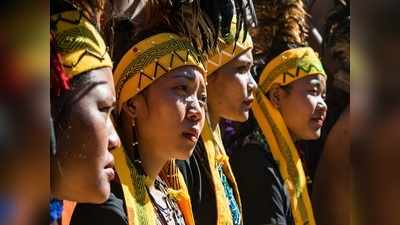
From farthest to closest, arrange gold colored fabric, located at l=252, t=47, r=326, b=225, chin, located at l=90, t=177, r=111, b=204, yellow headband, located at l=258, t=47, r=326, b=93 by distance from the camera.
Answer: yellow headband, located at l=258, t=47, r=326, b=93
gold colored fabric, located at l=252, t=47, r=326, b=225
chin, located at l=90, t=177, r=111, b=204

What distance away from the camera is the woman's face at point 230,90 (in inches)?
154

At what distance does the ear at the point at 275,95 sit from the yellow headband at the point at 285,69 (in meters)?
0.02

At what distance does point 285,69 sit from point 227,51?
0.82 metres

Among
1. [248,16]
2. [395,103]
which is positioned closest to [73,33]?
[395,103]

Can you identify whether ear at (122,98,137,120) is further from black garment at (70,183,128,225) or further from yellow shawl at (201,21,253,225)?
yellow shawl at (201,21,253,225)

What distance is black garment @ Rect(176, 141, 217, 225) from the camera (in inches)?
138

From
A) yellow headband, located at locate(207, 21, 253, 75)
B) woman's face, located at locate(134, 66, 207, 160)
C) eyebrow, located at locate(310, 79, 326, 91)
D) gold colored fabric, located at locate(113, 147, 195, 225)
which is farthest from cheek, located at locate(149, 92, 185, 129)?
eyebrow, located at locate(310, 79, 326, 91)

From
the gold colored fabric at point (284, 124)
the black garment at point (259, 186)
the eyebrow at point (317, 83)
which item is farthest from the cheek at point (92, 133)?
the eyebrow at point (317, 83)

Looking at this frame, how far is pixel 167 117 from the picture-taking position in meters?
3.01

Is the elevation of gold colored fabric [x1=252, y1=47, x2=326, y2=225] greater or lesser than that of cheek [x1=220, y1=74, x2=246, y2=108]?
lesser

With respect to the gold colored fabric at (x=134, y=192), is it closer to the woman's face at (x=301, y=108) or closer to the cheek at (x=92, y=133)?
the cheek at (x=92, y=133)

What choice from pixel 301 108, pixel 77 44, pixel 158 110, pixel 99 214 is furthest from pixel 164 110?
pixel 301 108

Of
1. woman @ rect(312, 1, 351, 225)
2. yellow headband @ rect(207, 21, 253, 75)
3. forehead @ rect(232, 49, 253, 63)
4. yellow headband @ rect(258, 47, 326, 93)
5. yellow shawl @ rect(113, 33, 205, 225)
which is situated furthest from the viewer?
woman @ rect(312, 1, 351, 225)

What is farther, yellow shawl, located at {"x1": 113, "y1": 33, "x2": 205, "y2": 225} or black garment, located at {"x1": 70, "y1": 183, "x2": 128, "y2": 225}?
yellow shawl, located at {"x1": 113, "y1": 33, "x2": 205, "y2": 225}
